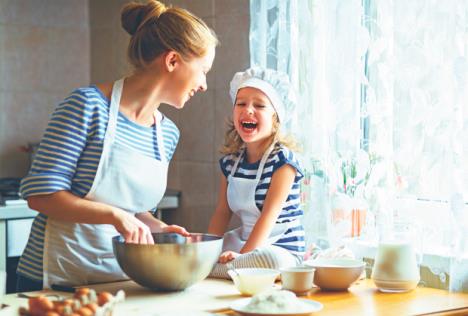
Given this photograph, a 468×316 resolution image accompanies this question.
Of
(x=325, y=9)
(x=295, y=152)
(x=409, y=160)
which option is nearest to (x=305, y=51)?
(x=325, y=9)

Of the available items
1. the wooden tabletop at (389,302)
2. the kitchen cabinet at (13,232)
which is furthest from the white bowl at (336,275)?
the kitchen cabinet at (13,232)

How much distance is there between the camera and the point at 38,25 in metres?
3.36

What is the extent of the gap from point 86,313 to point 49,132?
598mm

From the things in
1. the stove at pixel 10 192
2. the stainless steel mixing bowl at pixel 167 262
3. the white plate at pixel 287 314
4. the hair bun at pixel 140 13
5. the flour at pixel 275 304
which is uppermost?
the hair bun at pixel 140 13

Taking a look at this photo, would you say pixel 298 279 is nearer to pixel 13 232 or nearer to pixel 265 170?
pixel 265 170

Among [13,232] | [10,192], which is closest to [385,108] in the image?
[13,232]

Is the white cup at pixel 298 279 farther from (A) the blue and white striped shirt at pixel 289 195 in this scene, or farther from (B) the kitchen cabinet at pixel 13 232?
(B) the kitchen cabinet at pixel 13 232

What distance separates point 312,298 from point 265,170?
1.79 ft

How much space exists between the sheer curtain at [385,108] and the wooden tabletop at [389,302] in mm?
112

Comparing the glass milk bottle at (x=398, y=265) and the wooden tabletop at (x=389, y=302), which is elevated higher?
the glass milk bottle at (x=398, y=265)

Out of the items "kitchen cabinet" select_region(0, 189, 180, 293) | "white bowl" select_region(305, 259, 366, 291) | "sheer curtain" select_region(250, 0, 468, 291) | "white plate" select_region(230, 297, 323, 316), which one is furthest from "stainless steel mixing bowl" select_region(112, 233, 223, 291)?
"kitchen cabinet" select_region(0, 189, 180, 293)

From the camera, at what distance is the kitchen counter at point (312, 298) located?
1570mm

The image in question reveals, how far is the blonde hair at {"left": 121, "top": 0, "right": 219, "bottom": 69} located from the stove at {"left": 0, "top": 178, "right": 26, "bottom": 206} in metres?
1.05

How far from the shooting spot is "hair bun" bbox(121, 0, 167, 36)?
1843 millimetres
